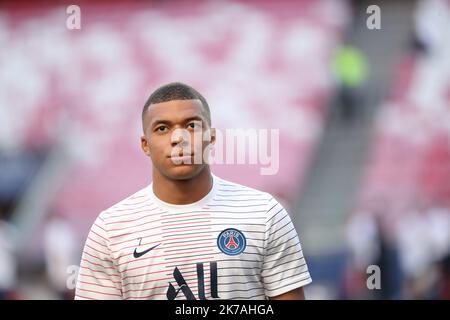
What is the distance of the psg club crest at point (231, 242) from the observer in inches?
97.0

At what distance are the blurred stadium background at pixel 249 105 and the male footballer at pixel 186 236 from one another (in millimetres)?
6399

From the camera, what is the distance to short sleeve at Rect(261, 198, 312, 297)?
251 cm

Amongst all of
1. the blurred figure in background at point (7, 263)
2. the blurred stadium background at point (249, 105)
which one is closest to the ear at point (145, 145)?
the blurred figure in background at point (7, 263)

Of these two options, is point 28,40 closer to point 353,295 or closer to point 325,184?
point 325,184

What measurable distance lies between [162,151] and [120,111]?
798 cm

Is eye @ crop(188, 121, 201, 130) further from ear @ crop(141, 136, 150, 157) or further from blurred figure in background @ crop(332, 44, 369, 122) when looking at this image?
blurred figure in background @ crop(332, 44, 369, 122)

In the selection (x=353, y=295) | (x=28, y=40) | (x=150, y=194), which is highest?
(x=28, y=40)

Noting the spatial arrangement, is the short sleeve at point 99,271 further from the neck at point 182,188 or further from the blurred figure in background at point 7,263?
the blurred figure in background at point 7,263

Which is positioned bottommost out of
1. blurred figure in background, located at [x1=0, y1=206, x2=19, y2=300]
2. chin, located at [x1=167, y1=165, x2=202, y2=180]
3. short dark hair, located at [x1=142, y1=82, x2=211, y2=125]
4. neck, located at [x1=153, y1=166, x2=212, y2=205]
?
blurred figure in background, located at [x1=0, y1=206, x2=19, y2=300]

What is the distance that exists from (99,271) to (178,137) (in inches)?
18.4

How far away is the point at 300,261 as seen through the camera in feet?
8.39

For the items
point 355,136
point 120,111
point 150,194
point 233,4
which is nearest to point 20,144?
point 120,111

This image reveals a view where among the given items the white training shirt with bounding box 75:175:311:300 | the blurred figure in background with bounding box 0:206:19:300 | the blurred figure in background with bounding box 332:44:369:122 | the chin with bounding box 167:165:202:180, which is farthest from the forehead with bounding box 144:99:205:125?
the blurred figure in background with bounding box 332:44:369:122
